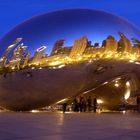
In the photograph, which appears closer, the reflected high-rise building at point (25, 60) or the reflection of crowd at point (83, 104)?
the reflected high-rise building at point (25, 60)

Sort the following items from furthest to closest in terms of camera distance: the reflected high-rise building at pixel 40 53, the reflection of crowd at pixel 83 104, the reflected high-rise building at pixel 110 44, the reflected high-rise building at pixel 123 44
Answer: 1. the reflection of crowd at pixel 83 104
2. the reflected high-rise building at pixel 123 44
3. the reflected high-rise building at pixel 110 44
4. the reflected high-rise building at pixel 40 53

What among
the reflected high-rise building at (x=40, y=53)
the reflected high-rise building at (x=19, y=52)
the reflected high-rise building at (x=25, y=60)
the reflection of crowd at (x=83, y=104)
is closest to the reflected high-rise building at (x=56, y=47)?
the reflected high-rise building at (x=40, y=53)

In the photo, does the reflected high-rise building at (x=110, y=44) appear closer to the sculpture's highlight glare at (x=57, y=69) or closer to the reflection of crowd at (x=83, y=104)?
the sculpture's highlight glare at (x=57, y=69)

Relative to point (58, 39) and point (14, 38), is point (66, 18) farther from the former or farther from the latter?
point (14, 38)

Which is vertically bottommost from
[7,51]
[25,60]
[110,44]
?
[25,60]

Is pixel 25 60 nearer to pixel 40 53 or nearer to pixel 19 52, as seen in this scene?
pixel 19 52

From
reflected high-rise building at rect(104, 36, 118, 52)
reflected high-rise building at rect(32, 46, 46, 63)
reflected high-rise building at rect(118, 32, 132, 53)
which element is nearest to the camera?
reflected high-rise building at rect(32, 46, 46, 63)

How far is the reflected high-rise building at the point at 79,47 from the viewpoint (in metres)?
11.5

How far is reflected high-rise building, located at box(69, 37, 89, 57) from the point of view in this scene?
11.5 meters

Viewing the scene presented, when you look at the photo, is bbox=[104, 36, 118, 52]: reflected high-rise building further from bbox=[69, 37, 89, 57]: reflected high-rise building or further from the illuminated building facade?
the illuminated building facade

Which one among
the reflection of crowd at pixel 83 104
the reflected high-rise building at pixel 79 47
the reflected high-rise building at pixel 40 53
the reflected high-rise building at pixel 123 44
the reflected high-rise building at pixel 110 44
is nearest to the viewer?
the reflected high-rise building at pixel 40 53

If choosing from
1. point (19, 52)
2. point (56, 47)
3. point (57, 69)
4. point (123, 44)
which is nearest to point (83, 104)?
point (57, 69)

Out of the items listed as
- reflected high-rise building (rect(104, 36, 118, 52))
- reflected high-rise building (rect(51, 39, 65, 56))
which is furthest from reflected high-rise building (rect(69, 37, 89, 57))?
reflected high-rise building (rect(104, 36, 118, 52))

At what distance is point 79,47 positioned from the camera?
11625 millimetres
